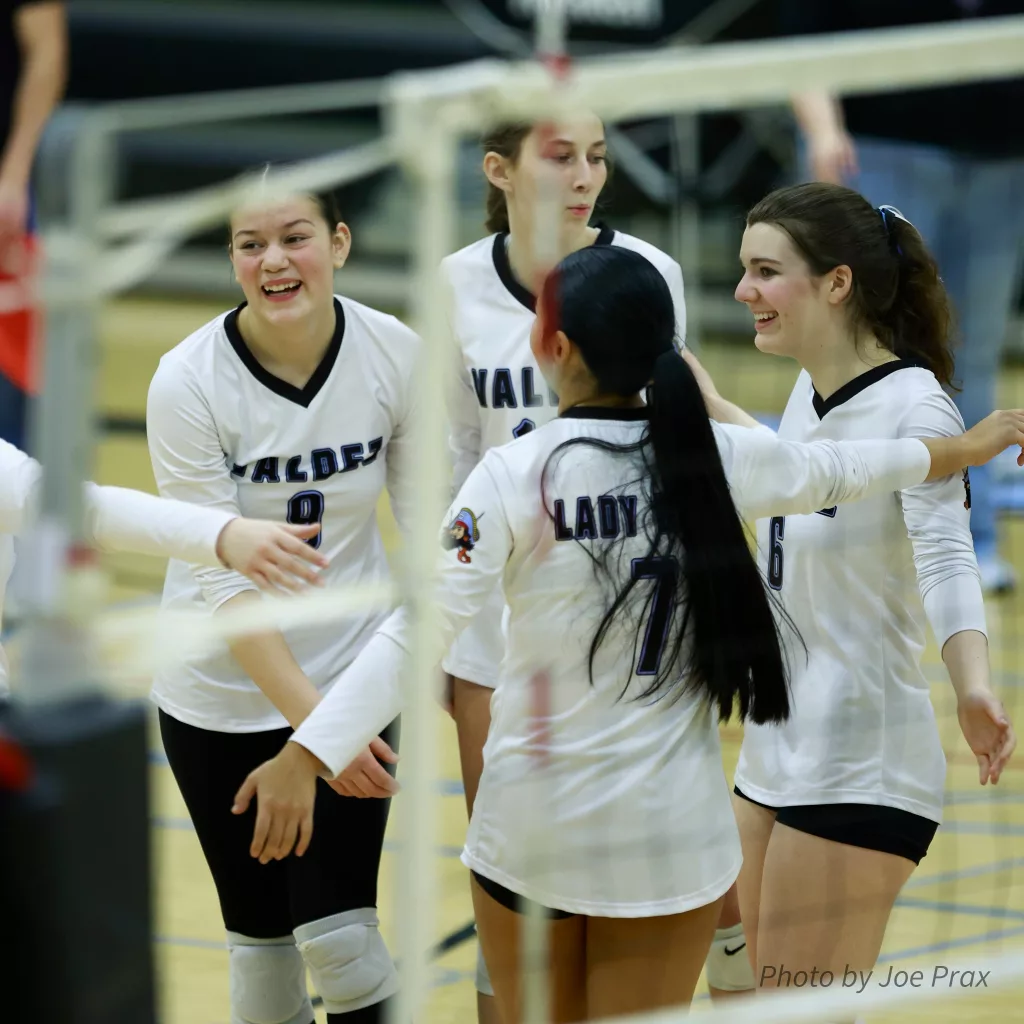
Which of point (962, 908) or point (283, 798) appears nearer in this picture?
point (283, 798)

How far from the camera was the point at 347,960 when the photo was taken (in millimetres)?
2301

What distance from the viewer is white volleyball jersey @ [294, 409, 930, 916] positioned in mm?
1889

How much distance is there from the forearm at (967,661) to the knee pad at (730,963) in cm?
73

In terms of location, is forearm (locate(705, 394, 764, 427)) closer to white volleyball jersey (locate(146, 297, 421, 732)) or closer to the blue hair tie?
the blue hair tie

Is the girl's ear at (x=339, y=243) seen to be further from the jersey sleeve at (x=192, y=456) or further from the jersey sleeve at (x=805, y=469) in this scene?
the jersey sleeve at (x=805, y=469)

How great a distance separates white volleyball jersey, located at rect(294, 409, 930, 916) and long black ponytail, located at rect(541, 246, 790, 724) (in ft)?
0.05

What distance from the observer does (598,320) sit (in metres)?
1.90

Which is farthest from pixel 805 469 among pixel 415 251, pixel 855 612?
pixel 415 251

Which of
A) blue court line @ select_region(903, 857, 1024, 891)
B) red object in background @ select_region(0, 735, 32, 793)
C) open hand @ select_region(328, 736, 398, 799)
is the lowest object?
blue court line @ select_region(903, 857, 1024, 891)

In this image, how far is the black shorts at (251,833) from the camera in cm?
236

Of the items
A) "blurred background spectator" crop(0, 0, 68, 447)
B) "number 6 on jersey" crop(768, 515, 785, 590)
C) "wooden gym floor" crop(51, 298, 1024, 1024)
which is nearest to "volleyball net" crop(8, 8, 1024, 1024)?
"wooden gym floor" crop(51, 298, 1024, 1024)

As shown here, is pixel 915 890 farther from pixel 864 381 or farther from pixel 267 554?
pixel 267 554

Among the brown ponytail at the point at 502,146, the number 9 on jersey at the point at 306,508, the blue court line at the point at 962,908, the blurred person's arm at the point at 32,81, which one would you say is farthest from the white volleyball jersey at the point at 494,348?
the blurred person's arm at the point at 32,81

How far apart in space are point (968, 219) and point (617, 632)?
2931 mm
